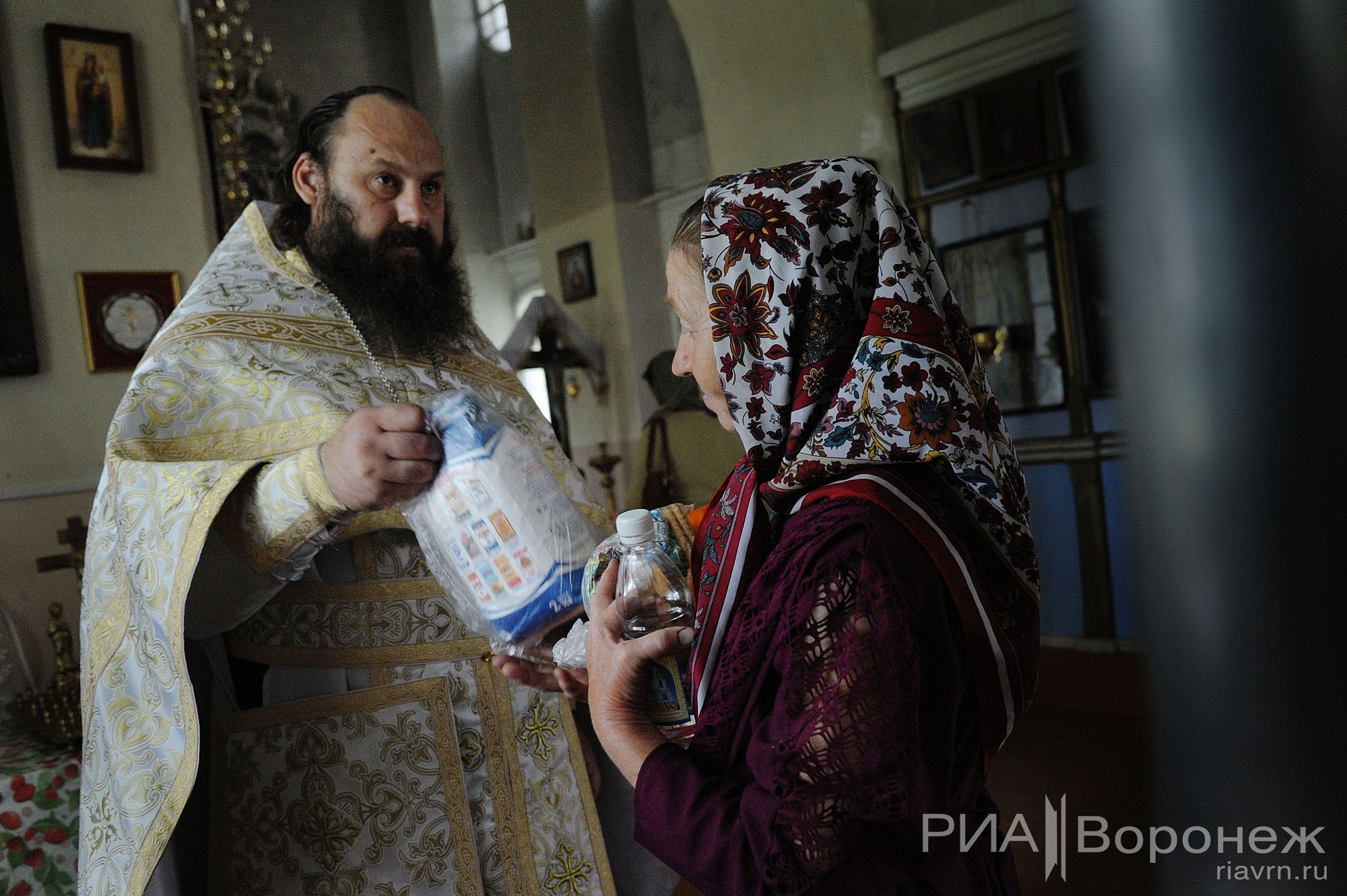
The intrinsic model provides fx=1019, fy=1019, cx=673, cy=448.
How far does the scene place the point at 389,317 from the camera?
1.80 meters

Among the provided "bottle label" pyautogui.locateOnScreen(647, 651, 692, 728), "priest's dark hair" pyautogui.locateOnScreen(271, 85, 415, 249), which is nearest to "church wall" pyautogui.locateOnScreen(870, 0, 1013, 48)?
"priest's dark hair" pyautogui.locateOnScreen(271, 85, 415, 249)

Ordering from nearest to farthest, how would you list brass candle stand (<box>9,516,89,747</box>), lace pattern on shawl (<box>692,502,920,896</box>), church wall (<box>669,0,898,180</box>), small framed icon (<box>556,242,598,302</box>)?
lace pattern on shawl (<box>692,502,920,896</box>)
brass candle stand (<box>9,516,89,747</box>)
church wall (<box>669,0,898,180</box>)
small framed icon (<box>556,242,598,302</box>)

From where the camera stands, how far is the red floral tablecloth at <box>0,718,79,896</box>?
2018 mm

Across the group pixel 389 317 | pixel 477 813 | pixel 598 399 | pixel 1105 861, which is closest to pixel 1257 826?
pixel 477 813

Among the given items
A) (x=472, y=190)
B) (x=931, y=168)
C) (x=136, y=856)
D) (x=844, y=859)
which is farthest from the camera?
(x=472, y=190)

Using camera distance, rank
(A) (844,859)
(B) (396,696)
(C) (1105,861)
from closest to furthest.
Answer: (A) (844,859) < (B) (396,696) < (C) (1105,861)

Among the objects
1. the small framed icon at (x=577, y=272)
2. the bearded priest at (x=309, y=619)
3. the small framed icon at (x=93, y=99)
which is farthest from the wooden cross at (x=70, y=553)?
the small framed icon at (x=577, y=272)

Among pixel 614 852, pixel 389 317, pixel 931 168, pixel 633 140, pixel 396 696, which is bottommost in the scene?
pixel 614 852

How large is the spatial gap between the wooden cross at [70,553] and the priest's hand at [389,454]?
70.0 inches

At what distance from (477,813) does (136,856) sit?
483mm

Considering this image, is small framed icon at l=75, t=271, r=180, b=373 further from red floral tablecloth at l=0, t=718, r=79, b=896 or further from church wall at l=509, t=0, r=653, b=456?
church wall at l=509, t=0, r=653, b=456

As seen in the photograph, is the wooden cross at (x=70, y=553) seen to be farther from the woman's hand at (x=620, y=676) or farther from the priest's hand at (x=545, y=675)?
the woman's hand at (x=620, y=676)

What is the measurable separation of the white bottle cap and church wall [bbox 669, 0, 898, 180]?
4206mm

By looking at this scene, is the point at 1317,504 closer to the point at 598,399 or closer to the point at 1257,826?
the point at 1257,826
